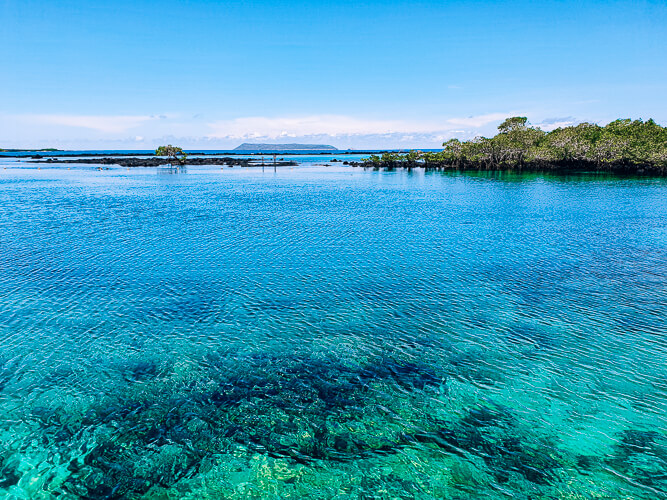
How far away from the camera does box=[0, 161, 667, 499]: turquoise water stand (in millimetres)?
13344

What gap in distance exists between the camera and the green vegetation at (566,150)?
10925 cm

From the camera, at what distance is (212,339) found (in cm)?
2195

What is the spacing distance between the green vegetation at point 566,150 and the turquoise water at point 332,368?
289 feet

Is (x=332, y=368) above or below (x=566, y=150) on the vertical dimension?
below

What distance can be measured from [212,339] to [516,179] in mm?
111245

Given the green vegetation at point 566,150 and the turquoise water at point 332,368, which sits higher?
the green vegetation at point 566,150

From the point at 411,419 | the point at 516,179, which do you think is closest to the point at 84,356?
the point at 411,419

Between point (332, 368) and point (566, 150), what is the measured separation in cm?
13366

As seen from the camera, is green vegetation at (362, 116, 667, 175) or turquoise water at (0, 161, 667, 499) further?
green vegetation at (362, 116, 667, 175)

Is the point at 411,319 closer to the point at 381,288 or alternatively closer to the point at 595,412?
the point at 381,288

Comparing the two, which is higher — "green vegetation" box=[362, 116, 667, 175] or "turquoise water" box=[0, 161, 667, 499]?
"green vegetation" box=[362, 116, 667, 175]

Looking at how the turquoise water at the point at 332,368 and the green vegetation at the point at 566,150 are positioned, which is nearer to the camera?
the turquoise water at the point at 332,368

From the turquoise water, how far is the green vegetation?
87943mm

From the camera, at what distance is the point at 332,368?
19.3m
